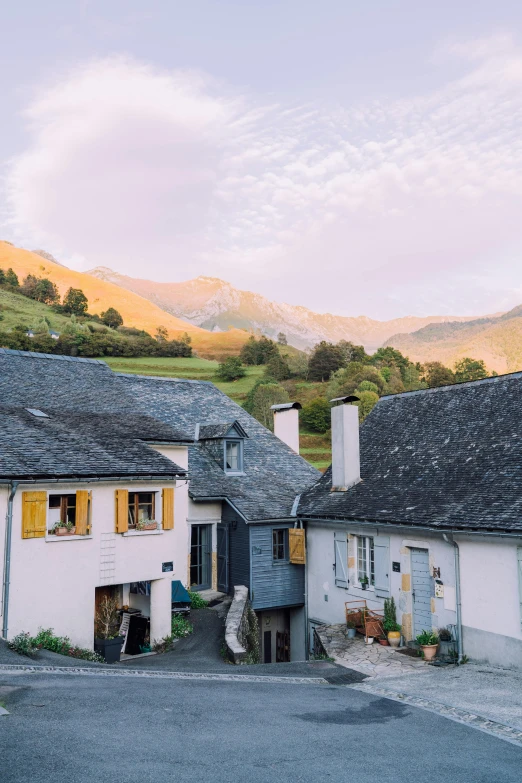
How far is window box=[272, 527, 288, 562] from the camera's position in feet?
73.5

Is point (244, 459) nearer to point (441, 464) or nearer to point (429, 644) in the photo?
→ point (441, 464)

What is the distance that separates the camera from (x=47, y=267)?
175125 mm

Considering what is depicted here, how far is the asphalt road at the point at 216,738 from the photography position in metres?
6.95

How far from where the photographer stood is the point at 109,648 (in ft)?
50.2

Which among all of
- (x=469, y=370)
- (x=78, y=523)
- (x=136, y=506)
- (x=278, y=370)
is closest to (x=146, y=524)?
(x=136, y=506)

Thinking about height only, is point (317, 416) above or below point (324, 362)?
below

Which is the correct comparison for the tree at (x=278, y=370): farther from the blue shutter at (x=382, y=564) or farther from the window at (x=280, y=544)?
the blue shutter at (x=382, y=564)

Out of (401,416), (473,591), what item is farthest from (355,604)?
(401,416)

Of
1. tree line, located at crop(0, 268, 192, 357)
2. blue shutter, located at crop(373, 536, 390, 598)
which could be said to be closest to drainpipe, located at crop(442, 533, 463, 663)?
blue shutter, located at crop(373, 536, 390, 598)

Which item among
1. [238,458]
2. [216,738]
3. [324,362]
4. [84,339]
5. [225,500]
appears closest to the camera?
[216,738]

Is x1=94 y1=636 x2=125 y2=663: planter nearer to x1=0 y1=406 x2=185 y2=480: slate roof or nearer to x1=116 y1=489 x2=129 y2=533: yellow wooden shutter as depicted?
x1=116 y1=489 x2=129 y2=533: yellow wooden shutter

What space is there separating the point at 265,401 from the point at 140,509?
4344cm

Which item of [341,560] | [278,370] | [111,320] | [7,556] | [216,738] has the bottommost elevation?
[216,738]

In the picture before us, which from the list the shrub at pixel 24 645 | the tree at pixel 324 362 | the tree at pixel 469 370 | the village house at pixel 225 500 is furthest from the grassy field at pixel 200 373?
the shrub at pixel 24 645
